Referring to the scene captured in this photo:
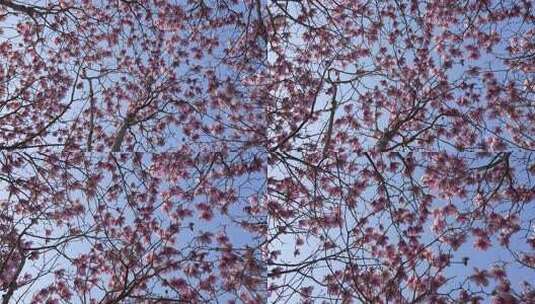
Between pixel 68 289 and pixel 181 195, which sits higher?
pixel 181 195

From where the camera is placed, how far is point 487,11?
6.05 meters

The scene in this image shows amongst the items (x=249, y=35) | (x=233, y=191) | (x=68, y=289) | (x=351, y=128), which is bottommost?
(x=68, y=289)

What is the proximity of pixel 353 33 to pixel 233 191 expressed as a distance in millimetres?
2715

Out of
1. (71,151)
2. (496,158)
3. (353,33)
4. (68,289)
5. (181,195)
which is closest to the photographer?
(68,289)

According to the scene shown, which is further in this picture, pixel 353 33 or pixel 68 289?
pixel 353 33

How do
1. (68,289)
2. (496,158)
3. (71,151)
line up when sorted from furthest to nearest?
(71,151) < (496,158) < (68,289)

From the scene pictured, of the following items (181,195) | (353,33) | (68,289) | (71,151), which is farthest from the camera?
(353,33)

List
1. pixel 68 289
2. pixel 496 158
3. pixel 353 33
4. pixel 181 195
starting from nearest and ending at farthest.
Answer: pixel 68 289 → pixel 181 195 → pixel 496 158 → pixel 353 33

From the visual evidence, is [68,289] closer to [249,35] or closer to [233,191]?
[233,191]

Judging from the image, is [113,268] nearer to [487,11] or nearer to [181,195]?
[181,195]

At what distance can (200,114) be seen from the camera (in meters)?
5.24

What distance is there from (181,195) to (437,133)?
265cm

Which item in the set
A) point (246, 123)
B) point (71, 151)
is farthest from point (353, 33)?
point (71, 151)

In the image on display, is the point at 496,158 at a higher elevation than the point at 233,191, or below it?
higher
